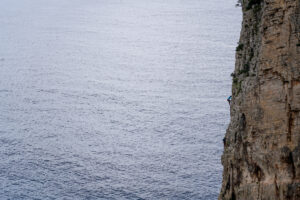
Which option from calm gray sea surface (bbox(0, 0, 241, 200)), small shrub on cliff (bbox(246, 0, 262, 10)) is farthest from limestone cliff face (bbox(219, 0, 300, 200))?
calm gray sea surface (bbox(0, 0, 241, 200))

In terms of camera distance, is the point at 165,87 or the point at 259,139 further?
the point at 165,87

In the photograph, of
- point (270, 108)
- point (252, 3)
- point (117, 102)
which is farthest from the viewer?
point (117, 102)

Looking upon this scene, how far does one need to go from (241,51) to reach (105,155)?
2955 cm

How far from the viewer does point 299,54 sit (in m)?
9.70

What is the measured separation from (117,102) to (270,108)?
1581 inches

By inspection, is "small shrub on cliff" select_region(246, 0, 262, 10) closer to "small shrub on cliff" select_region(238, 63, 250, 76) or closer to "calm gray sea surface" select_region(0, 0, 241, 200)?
"small shrub on cliff" select_region(238, 63, 250, 76)

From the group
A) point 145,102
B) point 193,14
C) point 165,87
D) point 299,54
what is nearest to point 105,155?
point 145,102

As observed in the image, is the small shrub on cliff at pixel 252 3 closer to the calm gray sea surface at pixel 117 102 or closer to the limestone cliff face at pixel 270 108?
the limestone cliff face at pixel 270 108

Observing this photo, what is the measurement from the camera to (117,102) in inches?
1965

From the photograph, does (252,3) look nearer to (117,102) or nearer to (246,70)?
(246,70)

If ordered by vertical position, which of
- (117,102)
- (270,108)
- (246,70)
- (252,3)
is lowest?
(117,102)

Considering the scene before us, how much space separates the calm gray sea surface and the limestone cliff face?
2291 centimetres

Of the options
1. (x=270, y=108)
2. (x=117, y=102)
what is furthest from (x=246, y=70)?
(x=117, y=102)

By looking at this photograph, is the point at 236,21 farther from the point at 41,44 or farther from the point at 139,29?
the point at 41,44
